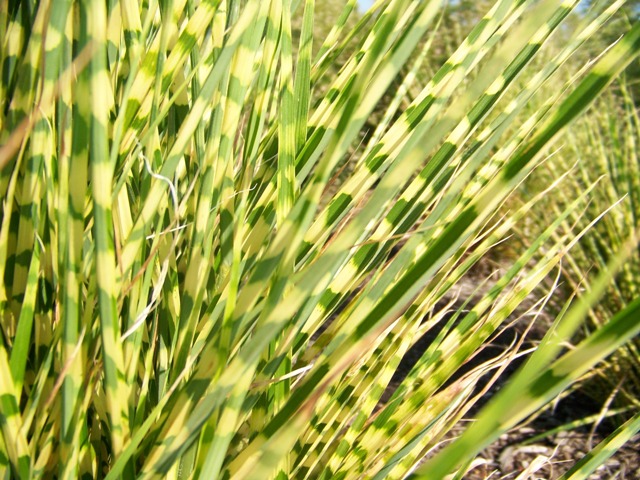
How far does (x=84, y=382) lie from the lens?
0.54 metres

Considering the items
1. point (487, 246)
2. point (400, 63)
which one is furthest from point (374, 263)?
point (400, 63)

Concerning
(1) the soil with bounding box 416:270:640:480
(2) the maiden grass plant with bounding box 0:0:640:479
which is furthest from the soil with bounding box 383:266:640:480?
(2) the maiden grass plant with bounding box 0:0:640:479

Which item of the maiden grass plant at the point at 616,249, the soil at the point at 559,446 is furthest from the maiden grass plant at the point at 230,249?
the maiden grass plant at the point at 616,249

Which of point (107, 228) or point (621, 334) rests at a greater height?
point (621, 334)

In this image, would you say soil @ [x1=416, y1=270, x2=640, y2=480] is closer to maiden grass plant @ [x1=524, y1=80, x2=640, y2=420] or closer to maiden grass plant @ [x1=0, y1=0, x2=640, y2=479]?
Result: maiden grass plant @ [x1=524, y1=80, x2=640, y2=420]

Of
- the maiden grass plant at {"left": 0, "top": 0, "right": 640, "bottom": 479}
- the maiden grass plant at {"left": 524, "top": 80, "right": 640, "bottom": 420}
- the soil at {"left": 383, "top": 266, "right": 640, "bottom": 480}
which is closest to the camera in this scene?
the maiden grass plant at {"left": 0, "top": 0, "right": 640, "bottom": 479}

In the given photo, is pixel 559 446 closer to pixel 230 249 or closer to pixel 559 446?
pixel 559 446

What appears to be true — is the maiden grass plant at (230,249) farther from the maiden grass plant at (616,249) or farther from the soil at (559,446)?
the maiden grass plant at (616,249)

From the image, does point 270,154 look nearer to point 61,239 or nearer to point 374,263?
point 374,263

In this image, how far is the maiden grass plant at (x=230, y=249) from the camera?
0.41m

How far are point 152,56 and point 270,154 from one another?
0.74 feet

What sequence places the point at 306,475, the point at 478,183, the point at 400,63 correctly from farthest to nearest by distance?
the point at 478,183
the point at 306,475
the point at 400,63

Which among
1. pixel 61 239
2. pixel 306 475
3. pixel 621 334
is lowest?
pixel 306 475

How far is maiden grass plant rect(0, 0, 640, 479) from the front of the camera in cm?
41
